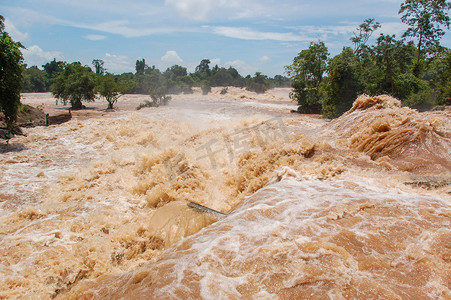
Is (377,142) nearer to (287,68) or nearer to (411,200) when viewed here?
(411,200)

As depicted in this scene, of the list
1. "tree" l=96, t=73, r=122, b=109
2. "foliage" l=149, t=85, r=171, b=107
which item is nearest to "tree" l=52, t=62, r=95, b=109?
"tree" l=96, t=73, r=122, b=109

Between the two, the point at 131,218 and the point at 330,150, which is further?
the point at 330,150

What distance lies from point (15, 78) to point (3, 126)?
3.05 metres

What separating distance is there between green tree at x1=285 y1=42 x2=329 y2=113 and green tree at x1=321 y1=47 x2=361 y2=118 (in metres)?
4.13

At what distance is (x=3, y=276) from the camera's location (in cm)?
391

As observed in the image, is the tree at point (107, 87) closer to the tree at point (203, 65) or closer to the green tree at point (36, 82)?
the green tree at point (36, 82)

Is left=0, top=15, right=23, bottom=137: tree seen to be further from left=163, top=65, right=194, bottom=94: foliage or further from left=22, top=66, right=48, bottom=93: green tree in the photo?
left=22, top=66, right=48, bottom=93: green tree

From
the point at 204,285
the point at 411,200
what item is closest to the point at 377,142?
the point at 411,200

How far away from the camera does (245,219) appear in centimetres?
449

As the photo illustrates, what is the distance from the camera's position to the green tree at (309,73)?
2091 cm

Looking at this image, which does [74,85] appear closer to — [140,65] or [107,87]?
[107,87]

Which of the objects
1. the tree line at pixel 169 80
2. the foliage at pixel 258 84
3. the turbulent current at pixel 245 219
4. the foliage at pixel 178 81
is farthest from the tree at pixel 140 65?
the turbulent current at pixel 245 219

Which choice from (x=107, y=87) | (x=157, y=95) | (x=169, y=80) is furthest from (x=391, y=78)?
(x=169, y=80)

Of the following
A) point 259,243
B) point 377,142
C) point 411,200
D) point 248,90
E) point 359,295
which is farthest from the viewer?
point 248,90
